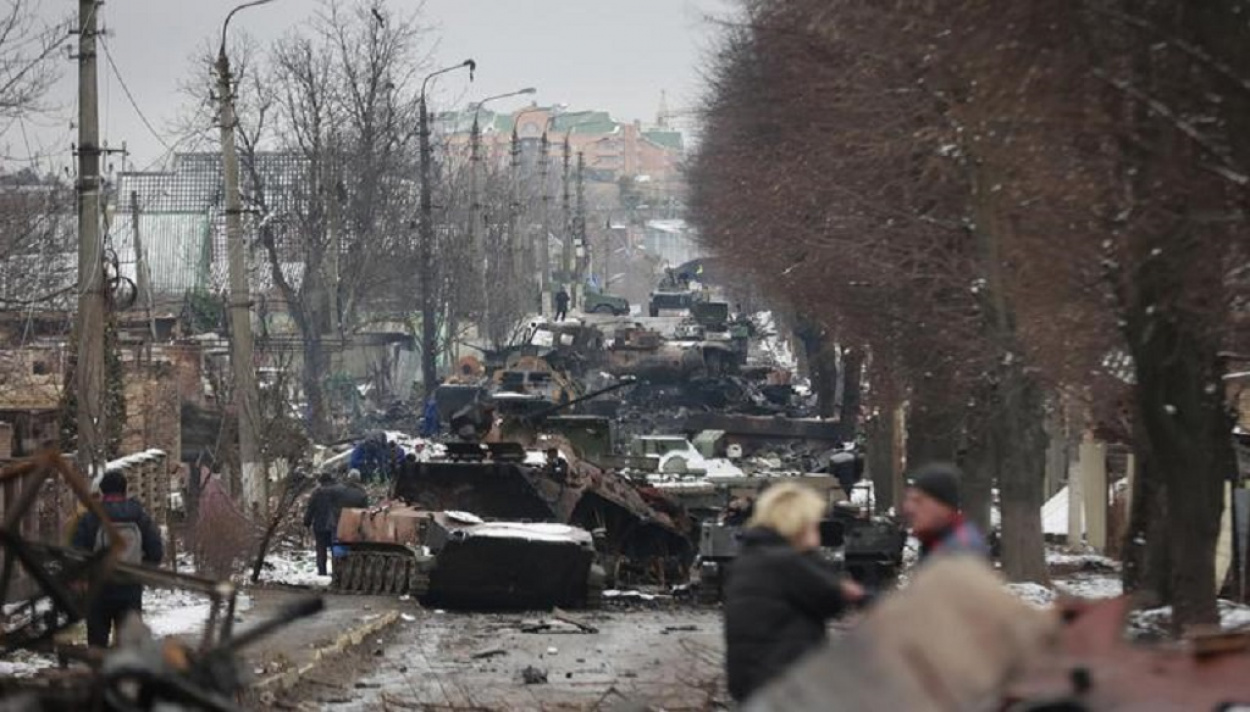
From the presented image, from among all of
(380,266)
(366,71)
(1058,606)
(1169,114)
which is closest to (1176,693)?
(1058,606)

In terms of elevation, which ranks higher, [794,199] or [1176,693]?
[794,199]

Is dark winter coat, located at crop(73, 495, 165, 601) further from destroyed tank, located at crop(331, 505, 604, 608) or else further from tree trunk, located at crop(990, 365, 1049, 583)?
tree trunk, located at crop(990, 365, 1049, 583)

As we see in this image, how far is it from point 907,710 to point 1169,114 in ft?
31.3

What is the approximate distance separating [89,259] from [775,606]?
1663 centimetres

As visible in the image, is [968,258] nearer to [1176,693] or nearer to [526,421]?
[526,421]

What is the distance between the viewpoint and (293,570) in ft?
104

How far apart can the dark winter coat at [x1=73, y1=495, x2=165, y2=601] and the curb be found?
1.03m

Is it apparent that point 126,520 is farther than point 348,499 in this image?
No

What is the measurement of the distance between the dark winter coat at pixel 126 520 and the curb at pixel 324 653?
103cm

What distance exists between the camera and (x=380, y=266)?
77250 mm

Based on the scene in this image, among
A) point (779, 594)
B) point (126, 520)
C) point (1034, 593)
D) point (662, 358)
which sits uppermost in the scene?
point (662, 358)

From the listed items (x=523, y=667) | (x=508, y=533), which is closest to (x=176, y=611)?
(x=523, y=667)

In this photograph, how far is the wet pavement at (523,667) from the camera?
17.0 meters

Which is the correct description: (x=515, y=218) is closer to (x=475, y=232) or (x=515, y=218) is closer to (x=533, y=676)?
(x=475, y=232)
